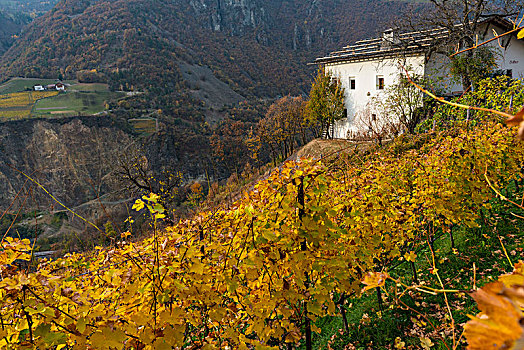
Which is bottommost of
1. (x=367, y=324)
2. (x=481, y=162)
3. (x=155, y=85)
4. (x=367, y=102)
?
(x=367, y=324)

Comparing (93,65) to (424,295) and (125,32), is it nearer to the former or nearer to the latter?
(125,32)

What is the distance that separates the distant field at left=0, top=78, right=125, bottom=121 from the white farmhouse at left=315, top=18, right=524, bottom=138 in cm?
4125

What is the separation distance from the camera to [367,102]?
18.7 metres

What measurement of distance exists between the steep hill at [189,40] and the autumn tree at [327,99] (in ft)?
133

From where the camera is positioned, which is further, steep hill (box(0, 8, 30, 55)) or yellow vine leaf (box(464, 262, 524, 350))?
steep hill (box(0, 8, 30, 55))

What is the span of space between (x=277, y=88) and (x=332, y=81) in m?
53.8

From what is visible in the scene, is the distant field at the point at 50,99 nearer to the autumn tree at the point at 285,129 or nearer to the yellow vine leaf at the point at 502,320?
the autumn tree at the point at 285,129

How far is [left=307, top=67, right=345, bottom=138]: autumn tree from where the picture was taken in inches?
802

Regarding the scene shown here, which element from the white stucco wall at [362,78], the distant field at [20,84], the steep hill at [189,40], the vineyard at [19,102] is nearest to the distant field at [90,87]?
the steep hill at [189,40]

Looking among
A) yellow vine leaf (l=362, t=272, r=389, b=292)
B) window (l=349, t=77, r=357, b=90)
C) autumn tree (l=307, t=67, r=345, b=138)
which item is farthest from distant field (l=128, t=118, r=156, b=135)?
yellow vine leaf (l=362, t=272, r=389, b=292)

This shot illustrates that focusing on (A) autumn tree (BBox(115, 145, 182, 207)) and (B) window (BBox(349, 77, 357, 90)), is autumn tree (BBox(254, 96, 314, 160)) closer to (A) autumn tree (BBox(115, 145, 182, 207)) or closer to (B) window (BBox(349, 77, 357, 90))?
(B) window (BBox(349, 77, 357, 90))

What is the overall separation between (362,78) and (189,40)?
234ft

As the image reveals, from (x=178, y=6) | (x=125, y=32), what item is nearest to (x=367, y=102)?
(x=125, y=32)

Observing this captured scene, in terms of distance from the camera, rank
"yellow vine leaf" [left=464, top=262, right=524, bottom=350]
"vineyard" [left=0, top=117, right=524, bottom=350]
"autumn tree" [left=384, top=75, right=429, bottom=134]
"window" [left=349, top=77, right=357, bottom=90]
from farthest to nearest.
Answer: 1. "window" [left=349, top=77, right=357, bottom=90]
2. "autumn tree" [left=384, top=75, right=429, bottom=134]
3. "vineyard" [left=0, top=117, right=524, bottom=350]
4. "yellow vine leaf" [left=464, top=262, right=524, bottom=350]
